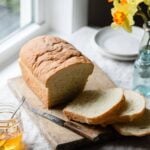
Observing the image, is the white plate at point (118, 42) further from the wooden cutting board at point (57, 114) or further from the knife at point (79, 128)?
the knife at point (79, 128)

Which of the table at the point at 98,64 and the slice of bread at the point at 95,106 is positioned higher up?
the slice of bread at the point at 95,106

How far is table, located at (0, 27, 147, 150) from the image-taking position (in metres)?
1.11

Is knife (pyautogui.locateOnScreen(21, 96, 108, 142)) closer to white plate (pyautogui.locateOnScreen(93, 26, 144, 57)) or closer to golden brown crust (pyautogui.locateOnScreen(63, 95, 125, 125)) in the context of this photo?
golden brown crust (pyautogui.locateOnScreen(63, 95, 125, 125))

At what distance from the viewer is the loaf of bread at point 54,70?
1156mm

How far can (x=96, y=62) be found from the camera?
149cm

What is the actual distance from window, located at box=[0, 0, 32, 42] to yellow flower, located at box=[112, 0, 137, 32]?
1.67ft

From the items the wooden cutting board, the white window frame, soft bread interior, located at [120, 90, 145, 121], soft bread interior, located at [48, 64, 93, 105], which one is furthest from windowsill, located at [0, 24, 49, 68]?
Answer: soft bread interior, located at [120, 90, 145, 121]

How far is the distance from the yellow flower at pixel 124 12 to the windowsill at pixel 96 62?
25cm

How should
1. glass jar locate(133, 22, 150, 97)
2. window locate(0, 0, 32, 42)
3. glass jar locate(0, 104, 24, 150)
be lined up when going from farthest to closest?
window locate(0, 0, 32, 42) → glass jar locate(133, 22, 150, 97) → glass jar locate(0, 104, 24, 150)

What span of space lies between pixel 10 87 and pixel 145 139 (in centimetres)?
40

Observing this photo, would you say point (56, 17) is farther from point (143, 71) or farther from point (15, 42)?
point (143, 71)

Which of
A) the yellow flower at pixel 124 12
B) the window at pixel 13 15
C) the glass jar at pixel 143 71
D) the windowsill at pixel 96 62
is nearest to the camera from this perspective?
the yellow flower at pixel 124 12

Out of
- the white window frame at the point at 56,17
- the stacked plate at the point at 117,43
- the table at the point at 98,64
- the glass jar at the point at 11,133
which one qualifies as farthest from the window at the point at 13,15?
the glass jar at the point at 11,133

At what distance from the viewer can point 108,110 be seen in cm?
111
